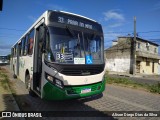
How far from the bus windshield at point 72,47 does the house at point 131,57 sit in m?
30.2

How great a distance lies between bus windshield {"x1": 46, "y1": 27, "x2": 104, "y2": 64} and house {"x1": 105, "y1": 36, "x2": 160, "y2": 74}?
30.2 m

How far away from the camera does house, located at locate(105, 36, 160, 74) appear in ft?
129

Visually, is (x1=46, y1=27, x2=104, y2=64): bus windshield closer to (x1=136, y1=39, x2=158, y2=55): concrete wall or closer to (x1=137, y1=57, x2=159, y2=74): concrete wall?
(x1=137, y1=57, x2=159, y2=74): concrete wall

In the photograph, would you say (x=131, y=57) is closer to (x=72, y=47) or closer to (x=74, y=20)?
(x=74, y=20)

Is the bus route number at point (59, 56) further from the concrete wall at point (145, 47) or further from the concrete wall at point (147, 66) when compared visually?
the concrete wall at point (145, 47)

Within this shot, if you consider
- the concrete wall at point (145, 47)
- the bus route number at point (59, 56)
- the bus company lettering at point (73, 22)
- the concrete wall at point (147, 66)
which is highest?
the concrete wall at point (145, 47)

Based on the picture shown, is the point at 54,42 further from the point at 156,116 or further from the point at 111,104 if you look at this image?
the point at 156,116

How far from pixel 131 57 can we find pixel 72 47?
3365 centimetres

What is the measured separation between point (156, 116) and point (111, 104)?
192cm

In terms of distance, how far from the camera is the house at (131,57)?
39188 millimetres

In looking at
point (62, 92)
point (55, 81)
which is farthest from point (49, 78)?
point (62, 92)

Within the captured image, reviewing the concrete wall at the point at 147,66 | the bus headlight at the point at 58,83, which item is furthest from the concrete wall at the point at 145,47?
the bus headlight at the point at 58,83

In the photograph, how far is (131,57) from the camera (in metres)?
→ 39.0

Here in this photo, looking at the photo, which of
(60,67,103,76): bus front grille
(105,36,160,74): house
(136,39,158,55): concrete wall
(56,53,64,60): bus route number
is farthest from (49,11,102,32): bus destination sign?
(136,39,158,55): concrete wall
